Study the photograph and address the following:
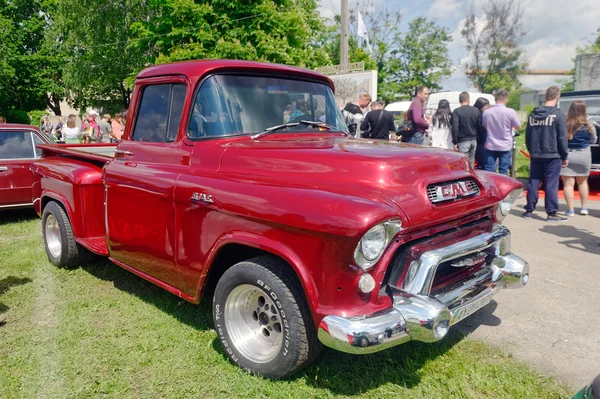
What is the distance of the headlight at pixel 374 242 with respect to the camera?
92.0 inches

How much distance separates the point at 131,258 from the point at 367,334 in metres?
2.32

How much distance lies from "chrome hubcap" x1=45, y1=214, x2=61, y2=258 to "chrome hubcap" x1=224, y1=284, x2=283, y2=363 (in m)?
3.06

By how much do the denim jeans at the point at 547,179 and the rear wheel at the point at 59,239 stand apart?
6.35 metres

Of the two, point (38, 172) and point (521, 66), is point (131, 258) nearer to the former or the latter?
point (38, 172)

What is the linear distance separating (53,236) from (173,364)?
2.98 m

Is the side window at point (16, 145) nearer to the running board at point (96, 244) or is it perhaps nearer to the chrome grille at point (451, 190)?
the running board at point (96, 244)

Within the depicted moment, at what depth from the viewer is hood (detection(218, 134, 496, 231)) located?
2629 mm

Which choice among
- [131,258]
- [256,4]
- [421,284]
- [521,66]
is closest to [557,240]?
[421,284]

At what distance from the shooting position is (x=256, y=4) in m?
15.5

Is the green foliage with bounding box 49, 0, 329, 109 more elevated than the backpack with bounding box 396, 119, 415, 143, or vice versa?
the green foliage with bounding box 49, 0, 329, 109

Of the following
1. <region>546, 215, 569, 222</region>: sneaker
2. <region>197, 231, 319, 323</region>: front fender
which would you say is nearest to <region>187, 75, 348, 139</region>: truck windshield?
<region>197, 231, 319, 323</region>: front fender

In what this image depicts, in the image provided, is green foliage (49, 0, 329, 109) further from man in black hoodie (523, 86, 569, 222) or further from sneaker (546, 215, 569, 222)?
sneaker (546, 215, 569, 222)

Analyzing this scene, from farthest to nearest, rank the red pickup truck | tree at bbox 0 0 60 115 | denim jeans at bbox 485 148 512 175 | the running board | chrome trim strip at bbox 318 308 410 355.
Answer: tree at bbox 0 0 60 115
denim jeans at bbox 485 148 512 175
the running board
the red pickup truck
chrome trim strip at bbox 318 308 410 355

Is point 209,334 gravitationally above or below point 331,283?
below
